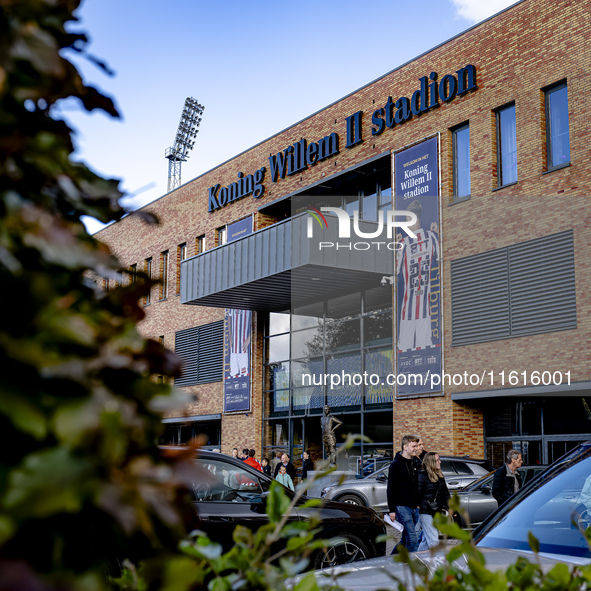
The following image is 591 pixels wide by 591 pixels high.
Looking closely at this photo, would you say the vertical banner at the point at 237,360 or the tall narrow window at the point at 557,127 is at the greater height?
the tall narrow window at the point at 557,127

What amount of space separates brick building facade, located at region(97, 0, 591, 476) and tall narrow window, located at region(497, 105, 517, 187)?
0.12ft

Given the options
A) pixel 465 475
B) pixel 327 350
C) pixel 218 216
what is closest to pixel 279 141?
pixel 218 216

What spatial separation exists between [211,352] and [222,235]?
456 centimetres

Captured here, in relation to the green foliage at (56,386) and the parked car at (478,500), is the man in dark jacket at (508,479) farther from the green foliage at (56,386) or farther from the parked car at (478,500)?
the green foliage at (56,386)

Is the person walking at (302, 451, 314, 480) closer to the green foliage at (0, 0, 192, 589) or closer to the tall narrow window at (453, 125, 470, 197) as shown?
the tall narrow window at (453, 125, 470, 197)

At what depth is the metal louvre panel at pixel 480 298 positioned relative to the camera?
1878cm

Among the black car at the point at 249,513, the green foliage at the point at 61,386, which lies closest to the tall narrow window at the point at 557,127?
the black car at the point at 249,513

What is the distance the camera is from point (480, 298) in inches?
759

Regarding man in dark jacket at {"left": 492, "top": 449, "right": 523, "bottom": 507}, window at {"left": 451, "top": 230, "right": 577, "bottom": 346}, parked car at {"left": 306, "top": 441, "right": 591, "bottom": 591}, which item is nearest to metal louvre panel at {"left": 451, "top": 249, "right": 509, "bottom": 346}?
window at {"left": 451, "top": 230, "right": 577, "bottom": 346}

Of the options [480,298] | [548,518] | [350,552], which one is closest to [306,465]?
[480,298]

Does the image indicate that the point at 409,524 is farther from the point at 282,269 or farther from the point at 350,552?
the point at 282,269

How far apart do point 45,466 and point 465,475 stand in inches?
630

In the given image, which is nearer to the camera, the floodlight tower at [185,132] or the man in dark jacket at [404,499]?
the man in dark jacket at [404,499]

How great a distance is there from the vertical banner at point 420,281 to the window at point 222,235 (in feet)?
31.5
